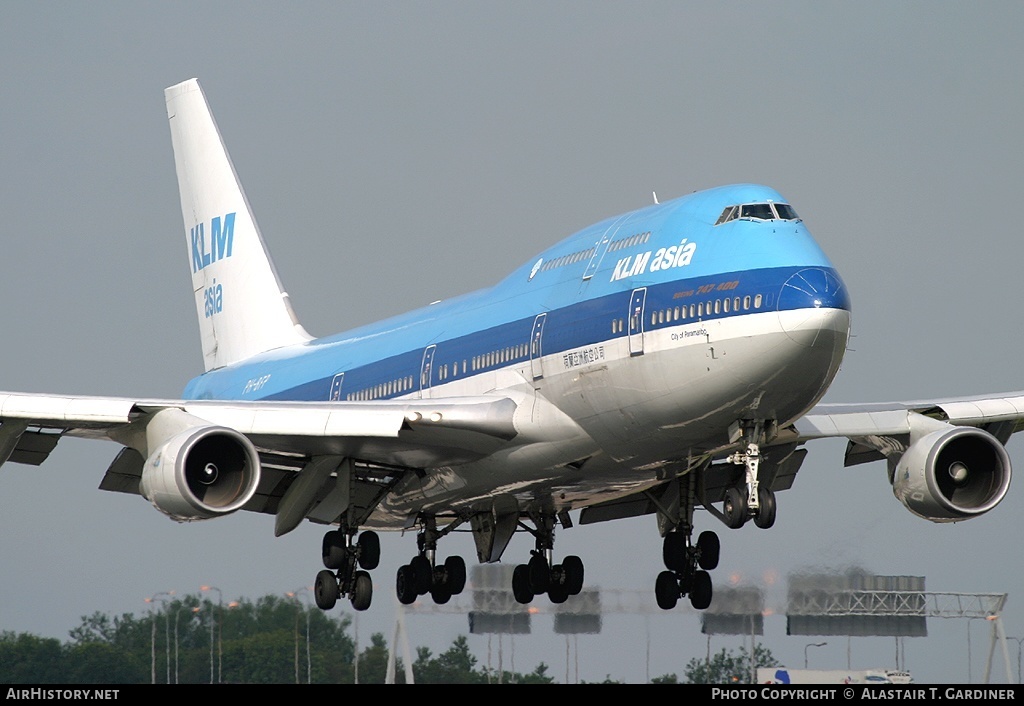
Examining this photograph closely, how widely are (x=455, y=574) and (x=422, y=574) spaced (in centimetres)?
79

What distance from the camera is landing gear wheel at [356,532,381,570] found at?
114 ft

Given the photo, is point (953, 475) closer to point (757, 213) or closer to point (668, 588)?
point (668, 588)

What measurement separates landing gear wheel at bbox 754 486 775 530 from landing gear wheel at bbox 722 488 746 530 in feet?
1.05

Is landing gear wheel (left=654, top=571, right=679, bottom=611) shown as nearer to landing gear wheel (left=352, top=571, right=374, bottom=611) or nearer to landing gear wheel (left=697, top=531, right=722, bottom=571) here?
landing gear wheel (left=697, top=531, right=722, bottom=571)

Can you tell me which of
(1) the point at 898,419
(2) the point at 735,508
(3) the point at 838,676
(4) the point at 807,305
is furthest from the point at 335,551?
(3) the point at 838,676

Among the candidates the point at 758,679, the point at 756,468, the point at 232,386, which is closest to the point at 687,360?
the point at 756,468

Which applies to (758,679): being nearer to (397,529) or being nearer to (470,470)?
(397,529)

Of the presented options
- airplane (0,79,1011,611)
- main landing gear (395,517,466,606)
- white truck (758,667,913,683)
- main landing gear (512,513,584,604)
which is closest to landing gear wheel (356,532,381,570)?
airplane (0,79,1011,611)

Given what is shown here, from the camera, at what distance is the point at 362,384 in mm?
35344

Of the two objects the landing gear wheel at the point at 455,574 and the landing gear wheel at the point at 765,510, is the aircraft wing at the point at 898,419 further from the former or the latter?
the landing gear wheel at the point at 455,574

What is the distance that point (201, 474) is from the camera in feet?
96.6

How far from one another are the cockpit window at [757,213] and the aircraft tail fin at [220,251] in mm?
17293

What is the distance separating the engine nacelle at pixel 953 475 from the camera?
31.9m

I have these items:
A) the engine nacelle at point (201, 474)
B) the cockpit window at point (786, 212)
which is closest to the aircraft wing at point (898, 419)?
the cockpit window at point (786, 212)
